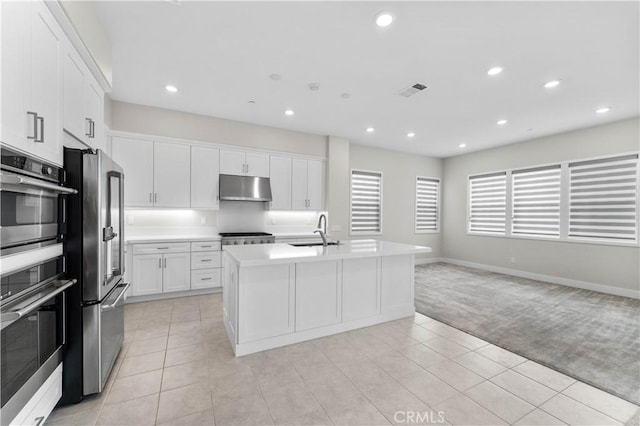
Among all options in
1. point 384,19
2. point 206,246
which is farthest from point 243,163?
point 384,19

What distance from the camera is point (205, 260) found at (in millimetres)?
4332

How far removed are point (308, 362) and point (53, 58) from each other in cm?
283

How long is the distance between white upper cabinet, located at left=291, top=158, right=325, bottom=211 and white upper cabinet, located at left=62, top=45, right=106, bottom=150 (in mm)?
3203

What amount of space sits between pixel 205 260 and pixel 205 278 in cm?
29

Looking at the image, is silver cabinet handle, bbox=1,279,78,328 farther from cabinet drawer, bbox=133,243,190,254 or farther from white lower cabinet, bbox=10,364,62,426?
cabinet drawer, bbox=133,243,190,254

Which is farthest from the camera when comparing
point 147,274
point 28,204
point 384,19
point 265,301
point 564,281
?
point 564,281

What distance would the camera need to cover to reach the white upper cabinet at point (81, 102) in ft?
6.16

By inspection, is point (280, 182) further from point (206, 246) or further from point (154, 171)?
point (154, 171)

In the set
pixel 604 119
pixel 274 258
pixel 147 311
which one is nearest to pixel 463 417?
pixel 274 258

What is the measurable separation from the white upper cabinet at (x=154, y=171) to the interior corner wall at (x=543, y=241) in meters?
6.48

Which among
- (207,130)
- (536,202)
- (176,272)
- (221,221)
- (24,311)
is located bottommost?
(176,272)

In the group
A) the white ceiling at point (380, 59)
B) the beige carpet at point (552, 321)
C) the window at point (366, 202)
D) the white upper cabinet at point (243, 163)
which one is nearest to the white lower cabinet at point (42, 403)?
the white ceiling at point (380, 59)

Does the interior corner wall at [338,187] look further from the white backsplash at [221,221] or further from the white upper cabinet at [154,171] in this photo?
the white upper cabinet at [154,171]

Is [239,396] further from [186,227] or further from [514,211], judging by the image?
[514,211]
